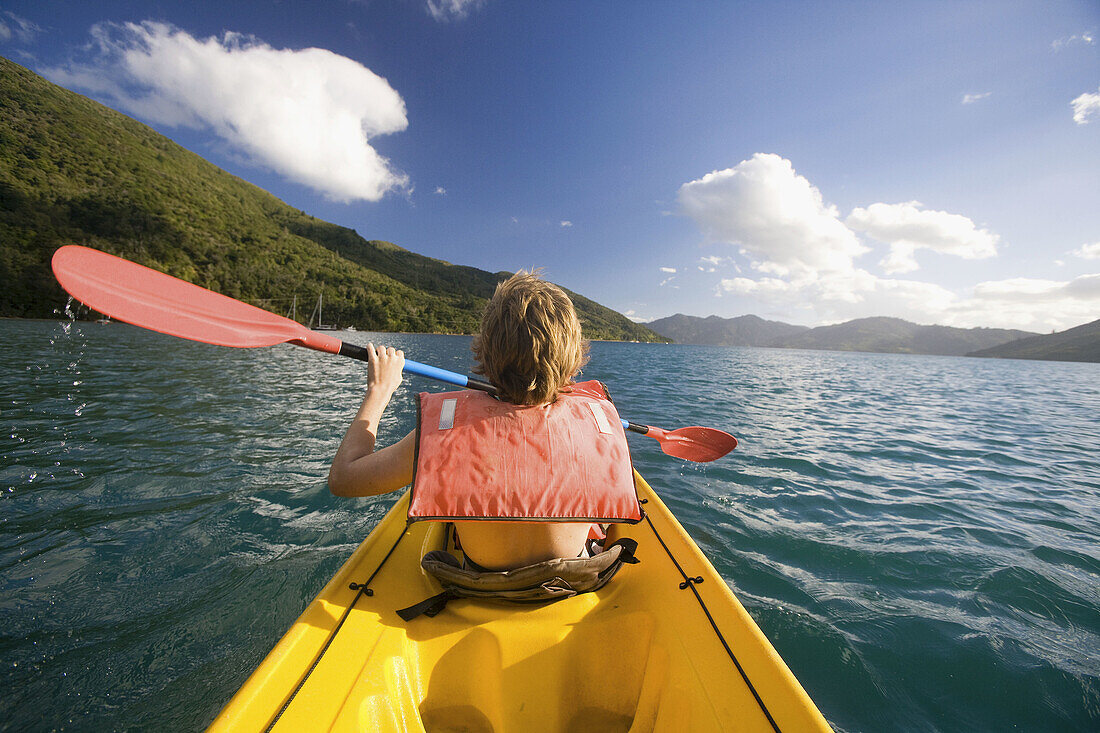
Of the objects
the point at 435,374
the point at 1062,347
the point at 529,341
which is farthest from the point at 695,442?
the point at 1062,347

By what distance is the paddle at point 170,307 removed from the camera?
239 cm

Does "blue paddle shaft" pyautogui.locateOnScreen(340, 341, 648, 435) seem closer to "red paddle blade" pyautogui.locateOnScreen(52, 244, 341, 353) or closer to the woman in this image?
"red paddle blade" pyautogui.locateOnScreen(52, 244, 341, 353)

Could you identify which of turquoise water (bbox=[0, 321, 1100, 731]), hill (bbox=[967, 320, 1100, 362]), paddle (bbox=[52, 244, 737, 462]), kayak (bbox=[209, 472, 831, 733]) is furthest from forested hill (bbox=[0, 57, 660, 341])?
hill (bbox=[967, 320, 1100, 362])

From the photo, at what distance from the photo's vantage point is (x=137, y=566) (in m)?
3.29

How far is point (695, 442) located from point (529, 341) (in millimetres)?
3608

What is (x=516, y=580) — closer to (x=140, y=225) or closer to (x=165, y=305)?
(x=165, y=305)

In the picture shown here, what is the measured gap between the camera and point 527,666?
1.74 metres

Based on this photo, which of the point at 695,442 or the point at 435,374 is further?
the point at 695,442

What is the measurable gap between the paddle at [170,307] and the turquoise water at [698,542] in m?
2.03

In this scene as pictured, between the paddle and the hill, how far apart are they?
177 meters

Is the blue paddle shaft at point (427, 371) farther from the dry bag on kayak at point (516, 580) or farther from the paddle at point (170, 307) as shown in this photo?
the dry bag on kayak at point (516, 580)

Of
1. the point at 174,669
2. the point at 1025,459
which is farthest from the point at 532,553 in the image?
the point at 1025,459

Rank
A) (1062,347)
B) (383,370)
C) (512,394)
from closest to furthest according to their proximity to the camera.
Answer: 1. (512,394)
2. (383,370)
3. (1062,347)

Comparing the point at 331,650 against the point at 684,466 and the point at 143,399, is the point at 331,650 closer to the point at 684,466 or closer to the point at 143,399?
the point at 684,466
